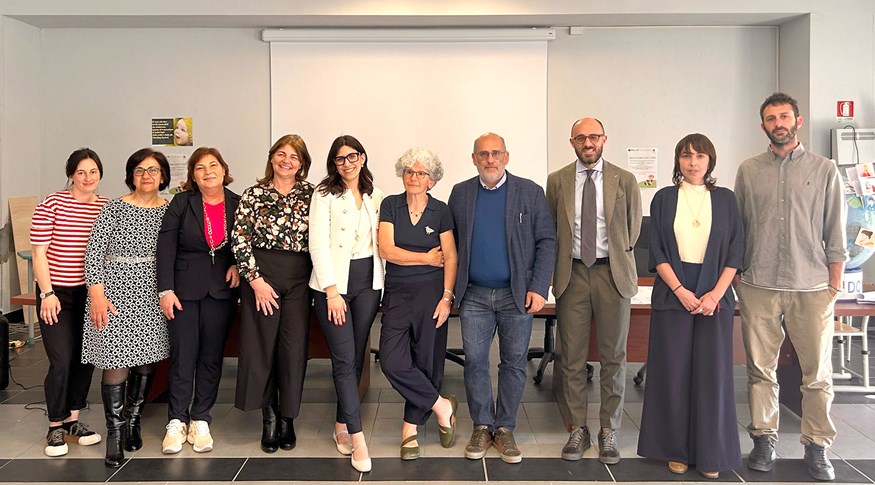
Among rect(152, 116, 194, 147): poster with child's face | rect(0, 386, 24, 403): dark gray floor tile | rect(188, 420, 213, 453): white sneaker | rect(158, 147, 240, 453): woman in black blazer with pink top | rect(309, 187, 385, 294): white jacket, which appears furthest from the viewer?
rect(152, 116, 194, 147): poster with child's face

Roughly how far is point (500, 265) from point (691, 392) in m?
1.05

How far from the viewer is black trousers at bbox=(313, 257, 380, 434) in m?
3.16

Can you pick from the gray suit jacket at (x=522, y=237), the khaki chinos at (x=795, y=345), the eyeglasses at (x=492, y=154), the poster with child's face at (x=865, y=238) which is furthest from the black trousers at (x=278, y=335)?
the poster with child's face at (x=865, y=238)

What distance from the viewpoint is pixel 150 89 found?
6.59 m

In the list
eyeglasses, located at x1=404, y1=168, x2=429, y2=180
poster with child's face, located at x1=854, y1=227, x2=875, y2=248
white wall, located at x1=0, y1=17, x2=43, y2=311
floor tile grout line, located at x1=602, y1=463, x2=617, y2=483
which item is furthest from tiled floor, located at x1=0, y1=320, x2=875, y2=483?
white wall, located at x1=0, y1=17, x2=43, y2=311

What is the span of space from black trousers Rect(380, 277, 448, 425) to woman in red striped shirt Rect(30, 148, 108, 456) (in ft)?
5.00

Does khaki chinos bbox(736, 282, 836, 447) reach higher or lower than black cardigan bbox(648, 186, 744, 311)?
lower

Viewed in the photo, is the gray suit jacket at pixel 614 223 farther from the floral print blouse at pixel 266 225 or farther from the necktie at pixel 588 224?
the floral print blouse at pixel 266 225

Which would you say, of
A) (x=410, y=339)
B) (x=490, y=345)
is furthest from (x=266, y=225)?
(x=490, y=345)

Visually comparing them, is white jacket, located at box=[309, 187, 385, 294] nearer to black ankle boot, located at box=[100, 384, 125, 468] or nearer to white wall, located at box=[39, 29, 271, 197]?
black ankle boot, located at box=[100, 384, 125, 468]

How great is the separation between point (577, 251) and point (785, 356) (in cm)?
165

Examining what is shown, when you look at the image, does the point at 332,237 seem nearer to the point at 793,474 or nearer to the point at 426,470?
the point at 426,470

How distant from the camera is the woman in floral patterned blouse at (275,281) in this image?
3.16m

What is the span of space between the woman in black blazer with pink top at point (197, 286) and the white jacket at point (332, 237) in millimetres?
474
